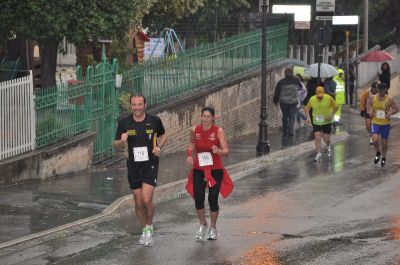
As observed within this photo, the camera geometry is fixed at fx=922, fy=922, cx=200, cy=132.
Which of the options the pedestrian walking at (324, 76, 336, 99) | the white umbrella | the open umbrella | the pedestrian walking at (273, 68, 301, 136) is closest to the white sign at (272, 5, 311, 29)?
the white umbrella

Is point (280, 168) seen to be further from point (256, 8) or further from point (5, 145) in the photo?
point (256, 8)

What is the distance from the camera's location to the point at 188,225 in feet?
40.6

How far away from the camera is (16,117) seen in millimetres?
15539

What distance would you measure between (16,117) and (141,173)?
5221mm

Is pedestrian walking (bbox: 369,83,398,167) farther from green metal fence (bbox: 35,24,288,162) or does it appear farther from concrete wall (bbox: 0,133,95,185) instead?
concrete wall (bbox: 0,133,95,185)

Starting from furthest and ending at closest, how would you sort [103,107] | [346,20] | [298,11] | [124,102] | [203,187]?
1. [346,20]
2. [298,11]
3. [124,102]
4. [103,107]
5. [203,187]

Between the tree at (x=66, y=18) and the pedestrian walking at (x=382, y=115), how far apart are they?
507 cm

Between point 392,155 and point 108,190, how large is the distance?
798 cm

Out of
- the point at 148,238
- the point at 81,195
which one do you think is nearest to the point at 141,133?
the point at 148,238

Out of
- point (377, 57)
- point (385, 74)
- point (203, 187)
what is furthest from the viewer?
point (377, 57)

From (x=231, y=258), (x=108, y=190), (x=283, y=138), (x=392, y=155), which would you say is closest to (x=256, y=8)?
(x=283, y=138)

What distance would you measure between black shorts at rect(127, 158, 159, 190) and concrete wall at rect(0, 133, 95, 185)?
14.7 ft

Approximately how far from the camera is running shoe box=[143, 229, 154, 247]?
1092cm

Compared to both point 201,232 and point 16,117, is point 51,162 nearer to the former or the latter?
point 16,117
